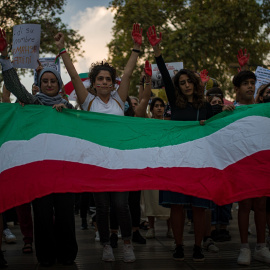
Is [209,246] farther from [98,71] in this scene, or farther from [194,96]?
[98,71]

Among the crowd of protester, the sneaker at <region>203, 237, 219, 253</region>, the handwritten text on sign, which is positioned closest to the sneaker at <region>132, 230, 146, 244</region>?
the crowd of protester

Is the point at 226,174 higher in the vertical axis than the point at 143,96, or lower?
lower

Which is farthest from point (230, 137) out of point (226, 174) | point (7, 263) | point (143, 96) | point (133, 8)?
point (133, 8)

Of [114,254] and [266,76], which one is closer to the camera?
[114,254]

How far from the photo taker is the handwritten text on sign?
260 inches

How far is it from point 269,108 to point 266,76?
2.70 meters

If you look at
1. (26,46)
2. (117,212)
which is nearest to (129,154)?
(117,212)

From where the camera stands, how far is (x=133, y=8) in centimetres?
2486

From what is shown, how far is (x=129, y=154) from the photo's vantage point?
4.93 m

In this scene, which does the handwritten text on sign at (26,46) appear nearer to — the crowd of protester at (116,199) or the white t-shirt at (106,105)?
the crowd of protester at (116,199)

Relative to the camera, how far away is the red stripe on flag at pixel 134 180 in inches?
176

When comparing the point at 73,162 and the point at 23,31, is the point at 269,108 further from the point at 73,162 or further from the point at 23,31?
the point at 23,31

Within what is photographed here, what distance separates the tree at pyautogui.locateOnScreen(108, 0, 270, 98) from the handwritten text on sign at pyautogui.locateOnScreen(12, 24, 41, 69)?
17.0m

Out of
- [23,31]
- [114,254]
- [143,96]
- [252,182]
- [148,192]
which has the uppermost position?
[23,31]
